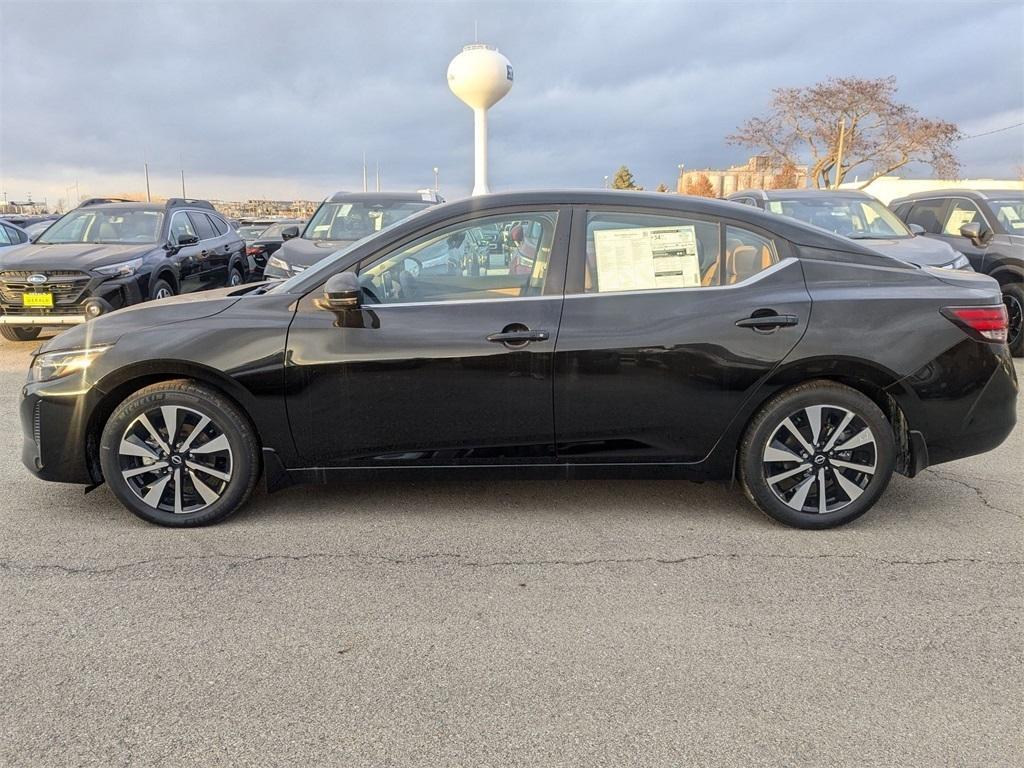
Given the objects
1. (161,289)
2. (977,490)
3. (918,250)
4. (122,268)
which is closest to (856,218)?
(918,250)

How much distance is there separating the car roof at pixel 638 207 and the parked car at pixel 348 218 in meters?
5.55

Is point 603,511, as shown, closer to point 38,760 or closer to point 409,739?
point 409,739

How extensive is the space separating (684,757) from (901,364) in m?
2.34

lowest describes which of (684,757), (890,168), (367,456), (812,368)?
(684,757)

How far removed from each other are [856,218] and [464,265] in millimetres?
6679

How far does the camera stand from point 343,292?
3594 mm

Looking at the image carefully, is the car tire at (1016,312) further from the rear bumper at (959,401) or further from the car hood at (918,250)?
the rear bumper at (959,401)

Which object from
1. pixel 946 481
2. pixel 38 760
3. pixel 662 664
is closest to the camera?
pixel 38 760

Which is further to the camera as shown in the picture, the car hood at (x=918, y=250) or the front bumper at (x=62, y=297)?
the front bumper at (x=62, y=297)

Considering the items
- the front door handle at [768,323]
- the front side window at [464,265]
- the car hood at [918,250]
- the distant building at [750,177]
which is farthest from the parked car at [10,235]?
the distant building at [750,177]

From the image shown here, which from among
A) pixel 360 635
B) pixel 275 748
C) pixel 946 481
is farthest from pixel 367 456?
pixel 946 481

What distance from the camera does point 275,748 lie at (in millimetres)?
2254

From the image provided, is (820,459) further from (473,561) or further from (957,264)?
(957,264)

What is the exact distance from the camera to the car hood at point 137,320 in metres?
3.78
